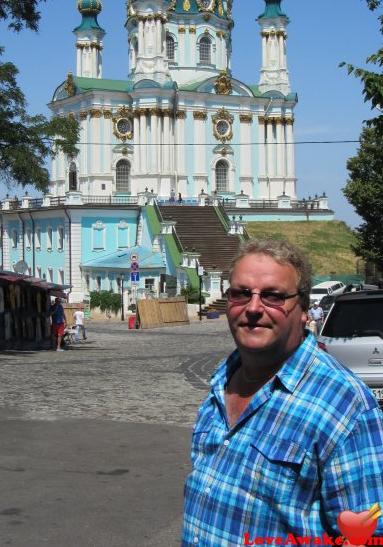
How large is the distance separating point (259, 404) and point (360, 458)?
0.38 meters

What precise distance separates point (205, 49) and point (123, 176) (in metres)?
12.9

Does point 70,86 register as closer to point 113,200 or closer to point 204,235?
point 113,200

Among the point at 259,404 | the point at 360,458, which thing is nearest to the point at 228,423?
the point at 259,404

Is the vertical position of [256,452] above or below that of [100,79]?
below

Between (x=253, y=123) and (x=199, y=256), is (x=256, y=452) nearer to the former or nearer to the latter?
(x=199, y=256)

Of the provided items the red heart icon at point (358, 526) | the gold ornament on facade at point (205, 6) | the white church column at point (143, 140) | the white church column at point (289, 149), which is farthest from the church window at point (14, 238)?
the red heart icon at point (358, 526)

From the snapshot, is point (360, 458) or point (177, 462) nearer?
point (360, 458)

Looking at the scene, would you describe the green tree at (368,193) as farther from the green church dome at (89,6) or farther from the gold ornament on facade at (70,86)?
the green church dome at (89,6)

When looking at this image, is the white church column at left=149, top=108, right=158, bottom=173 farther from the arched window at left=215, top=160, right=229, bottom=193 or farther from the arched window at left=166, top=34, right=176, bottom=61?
the arched window at left=166, top=34, right=176, bottom=61

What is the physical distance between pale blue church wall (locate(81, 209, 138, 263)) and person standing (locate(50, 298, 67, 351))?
2923cm

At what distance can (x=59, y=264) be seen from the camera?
5834 centimetres

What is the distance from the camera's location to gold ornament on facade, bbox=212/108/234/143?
7138 centimetres

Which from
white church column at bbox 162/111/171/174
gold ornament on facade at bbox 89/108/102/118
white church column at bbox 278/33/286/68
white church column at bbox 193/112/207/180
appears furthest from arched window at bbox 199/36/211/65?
gold ornament on facade at bbox 89/108/102/118

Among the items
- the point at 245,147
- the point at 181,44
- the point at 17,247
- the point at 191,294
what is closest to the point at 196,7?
the point at 181,44
